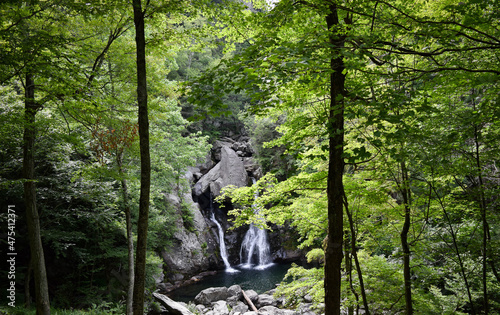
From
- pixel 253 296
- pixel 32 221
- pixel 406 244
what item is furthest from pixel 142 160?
pixel 253 296

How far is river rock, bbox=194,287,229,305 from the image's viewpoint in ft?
39.9

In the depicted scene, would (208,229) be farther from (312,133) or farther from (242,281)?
(312,133)

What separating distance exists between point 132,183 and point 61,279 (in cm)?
448

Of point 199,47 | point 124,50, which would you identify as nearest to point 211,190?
point 124,50

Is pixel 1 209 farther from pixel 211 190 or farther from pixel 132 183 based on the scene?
pixel 211 190

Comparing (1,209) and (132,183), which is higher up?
(132,183)

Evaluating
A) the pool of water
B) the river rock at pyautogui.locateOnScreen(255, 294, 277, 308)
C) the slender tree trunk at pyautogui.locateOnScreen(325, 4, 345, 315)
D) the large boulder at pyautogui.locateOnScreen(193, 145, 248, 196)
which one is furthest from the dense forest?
the large boulder at pyautogui.locateOnScreen(193, 145, 248, 196)

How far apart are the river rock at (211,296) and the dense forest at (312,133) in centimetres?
259

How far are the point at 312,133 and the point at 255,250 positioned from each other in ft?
56.4

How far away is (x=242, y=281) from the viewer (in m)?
15.6

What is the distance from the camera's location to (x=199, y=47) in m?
5.46

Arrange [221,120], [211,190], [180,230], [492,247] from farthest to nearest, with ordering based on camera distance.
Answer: [221,120] → [211,190] → [180,230] → [492,247]

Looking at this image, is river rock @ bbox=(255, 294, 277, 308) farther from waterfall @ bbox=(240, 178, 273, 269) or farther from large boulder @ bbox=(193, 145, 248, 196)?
large boulder @ bbox=(193, 145, 248, 196)

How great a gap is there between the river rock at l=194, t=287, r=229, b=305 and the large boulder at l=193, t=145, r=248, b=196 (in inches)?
345
